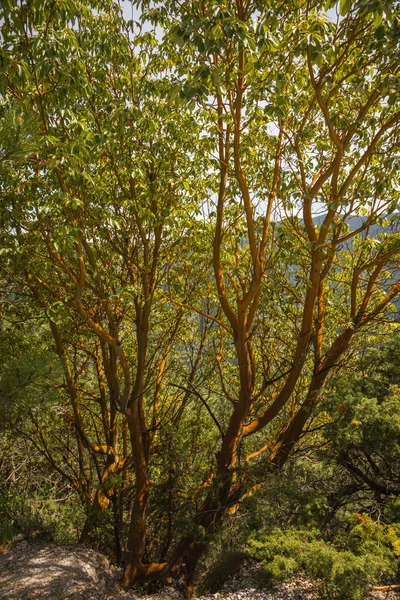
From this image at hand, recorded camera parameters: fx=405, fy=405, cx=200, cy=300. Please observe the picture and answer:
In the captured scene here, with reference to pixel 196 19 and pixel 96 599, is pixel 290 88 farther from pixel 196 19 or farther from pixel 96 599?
pixel 96 599

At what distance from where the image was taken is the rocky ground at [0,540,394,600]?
4625 millimetres

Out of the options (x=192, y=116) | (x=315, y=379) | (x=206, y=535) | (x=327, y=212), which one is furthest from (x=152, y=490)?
(x=192, y=116)

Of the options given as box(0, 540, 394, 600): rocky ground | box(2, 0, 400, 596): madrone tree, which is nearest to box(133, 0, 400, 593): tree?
box(2, 0, 400, 596): madrone tree

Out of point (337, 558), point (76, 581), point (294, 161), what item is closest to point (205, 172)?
point (294, 161)

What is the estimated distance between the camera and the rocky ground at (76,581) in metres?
4.62

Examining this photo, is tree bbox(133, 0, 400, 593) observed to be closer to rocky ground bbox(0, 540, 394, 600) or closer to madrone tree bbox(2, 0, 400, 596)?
madrone tree bbox(2, 0, 400, 596)

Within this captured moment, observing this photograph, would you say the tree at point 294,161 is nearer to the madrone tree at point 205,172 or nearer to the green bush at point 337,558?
the madrone tree at point 205,172

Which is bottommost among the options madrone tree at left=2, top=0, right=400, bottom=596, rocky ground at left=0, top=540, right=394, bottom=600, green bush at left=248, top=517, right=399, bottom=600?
Result: rocky ground at left=0, top=540, right=394, bottom=600

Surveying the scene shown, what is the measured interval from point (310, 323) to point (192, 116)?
312cm

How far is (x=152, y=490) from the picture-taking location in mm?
7059

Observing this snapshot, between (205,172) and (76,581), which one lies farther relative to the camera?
(205,172)

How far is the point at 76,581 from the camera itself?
17.2 feet

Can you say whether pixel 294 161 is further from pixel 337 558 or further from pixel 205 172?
pixel 337 558

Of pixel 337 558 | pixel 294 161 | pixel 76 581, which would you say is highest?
pixel 294 161
